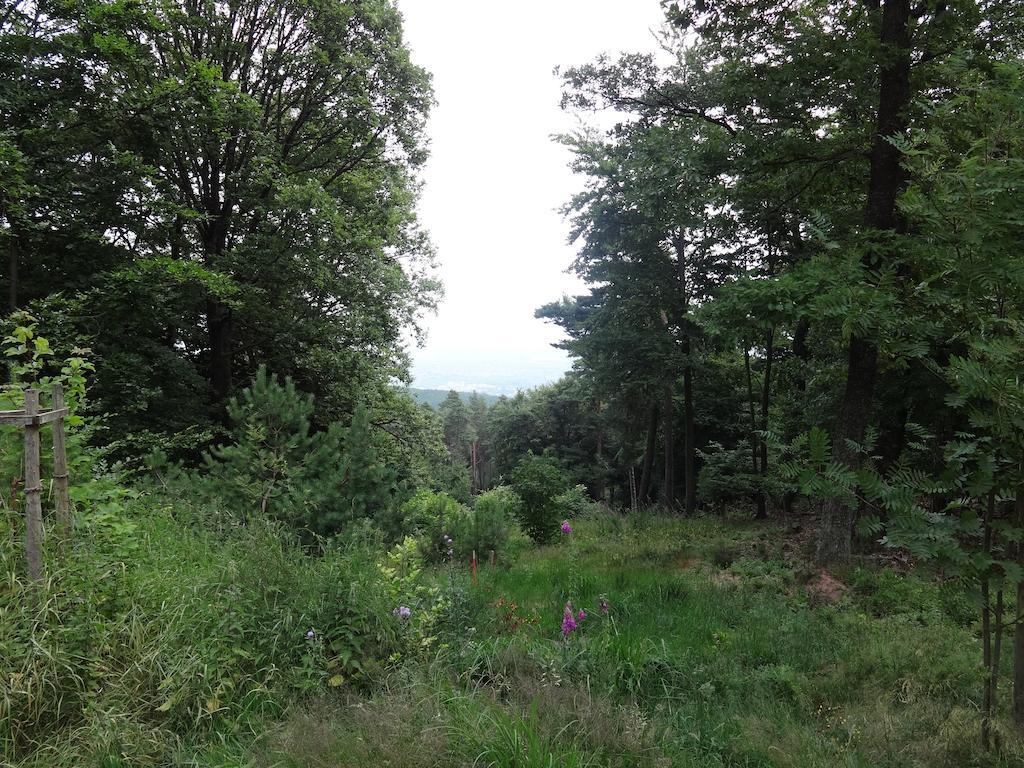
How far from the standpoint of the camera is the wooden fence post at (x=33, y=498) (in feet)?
9.98

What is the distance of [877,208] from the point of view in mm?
6496

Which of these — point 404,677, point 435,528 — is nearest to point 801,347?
point 435,528

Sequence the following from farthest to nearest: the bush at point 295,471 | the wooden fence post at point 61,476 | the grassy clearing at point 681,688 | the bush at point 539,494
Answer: the bush at point 539,494 < the bush at point 295,471 < the wooden fence post at point 61,476 < the grassy clearing at point 681,688

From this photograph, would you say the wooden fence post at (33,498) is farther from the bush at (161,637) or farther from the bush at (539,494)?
the bush at (539,494)

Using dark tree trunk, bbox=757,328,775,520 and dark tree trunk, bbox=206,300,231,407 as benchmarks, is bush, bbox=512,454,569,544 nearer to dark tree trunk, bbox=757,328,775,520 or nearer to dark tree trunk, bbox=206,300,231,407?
dark tree trunk, bbox=757,328,775,520

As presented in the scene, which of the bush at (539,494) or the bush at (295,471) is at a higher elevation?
the bush at (295,471)

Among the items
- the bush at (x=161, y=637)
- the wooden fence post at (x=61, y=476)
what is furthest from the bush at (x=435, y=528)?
the wooden fence post at (x=61, y=476)

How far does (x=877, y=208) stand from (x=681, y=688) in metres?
6.18

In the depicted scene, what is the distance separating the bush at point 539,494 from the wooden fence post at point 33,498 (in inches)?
282

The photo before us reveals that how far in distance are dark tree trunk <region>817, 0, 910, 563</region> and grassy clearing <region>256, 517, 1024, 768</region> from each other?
2.98ft

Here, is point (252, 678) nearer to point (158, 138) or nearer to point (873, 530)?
point (873, 530)

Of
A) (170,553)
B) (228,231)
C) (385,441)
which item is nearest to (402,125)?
(228,231)

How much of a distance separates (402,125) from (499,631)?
12076 millimetres

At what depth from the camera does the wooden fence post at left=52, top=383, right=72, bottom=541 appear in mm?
3330
